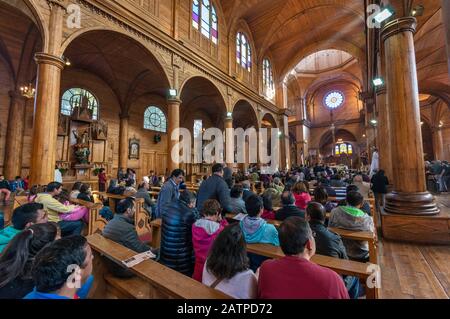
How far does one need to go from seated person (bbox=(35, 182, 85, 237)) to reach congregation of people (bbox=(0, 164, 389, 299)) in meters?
0.01

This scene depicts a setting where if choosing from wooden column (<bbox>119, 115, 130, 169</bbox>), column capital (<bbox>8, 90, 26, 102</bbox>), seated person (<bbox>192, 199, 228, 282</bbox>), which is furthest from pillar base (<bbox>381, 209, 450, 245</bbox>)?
column capital (<bbox>8, 90, 26, 102</bbox>)

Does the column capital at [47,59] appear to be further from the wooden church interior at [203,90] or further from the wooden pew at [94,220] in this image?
the wooden pew at [94,220]

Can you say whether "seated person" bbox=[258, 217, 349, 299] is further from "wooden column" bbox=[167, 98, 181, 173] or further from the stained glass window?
the stained glass window

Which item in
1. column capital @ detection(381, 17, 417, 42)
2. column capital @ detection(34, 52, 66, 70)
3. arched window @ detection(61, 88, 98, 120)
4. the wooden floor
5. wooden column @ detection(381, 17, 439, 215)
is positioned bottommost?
the wooden floor

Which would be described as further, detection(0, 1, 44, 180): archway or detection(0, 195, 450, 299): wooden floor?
detection(0, 1, 44, 180): archway

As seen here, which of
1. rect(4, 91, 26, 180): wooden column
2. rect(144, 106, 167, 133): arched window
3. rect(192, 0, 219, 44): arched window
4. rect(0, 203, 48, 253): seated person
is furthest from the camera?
rect(144, 106, 167, 133): arched window

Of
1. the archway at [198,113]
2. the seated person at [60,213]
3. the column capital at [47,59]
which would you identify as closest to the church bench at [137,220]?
the seated person at [60,213]

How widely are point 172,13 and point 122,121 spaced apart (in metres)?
5.77

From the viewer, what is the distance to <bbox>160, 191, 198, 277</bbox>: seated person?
7.02 ft

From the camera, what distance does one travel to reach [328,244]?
187 centimetres

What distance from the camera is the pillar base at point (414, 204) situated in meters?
3.44
